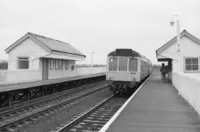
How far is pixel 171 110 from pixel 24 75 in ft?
37.3

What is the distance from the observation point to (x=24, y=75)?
17094 mm

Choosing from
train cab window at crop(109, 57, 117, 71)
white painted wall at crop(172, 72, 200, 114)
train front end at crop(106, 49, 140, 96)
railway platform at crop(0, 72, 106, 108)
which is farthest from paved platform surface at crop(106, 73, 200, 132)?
train cab window at crop(109, 57, 117, 71)

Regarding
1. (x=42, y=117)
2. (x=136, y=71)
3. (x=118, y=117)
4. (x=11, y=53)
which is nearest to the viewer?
(x=118, y=117)

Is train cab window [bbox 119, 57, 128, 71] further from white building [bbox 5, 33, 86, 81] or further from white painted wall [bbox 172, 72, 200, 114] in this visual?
white building [bbox 5, 33, 86, 81]

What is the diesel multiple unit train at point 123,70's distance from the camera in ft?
52.5

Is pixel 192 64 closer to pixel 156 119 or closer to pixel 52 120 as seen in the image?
pixel 52 120

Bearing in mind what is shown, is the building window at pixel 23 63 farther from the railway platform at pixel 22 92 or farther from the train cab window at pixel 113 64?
the train cab window at pixel 113 64

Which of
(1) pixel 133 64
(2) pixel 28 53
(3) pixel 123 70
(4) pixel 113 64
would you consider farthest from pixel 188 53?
(2) pixel 28 53

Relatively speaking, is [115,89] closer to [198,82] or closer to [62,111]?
[62,111]

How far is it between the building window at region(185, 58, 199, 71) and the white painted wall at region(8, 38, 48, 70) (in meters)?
11.3

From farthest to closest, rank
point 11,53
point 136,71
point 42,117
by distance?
point 11,53 → point 136,71 → point 42,117

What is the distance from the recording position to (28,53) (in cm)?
2120

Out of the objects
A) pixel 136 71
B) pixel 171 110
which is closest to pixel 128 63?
pixel 136 71

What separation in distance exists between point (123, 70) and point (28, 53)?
9.02m
